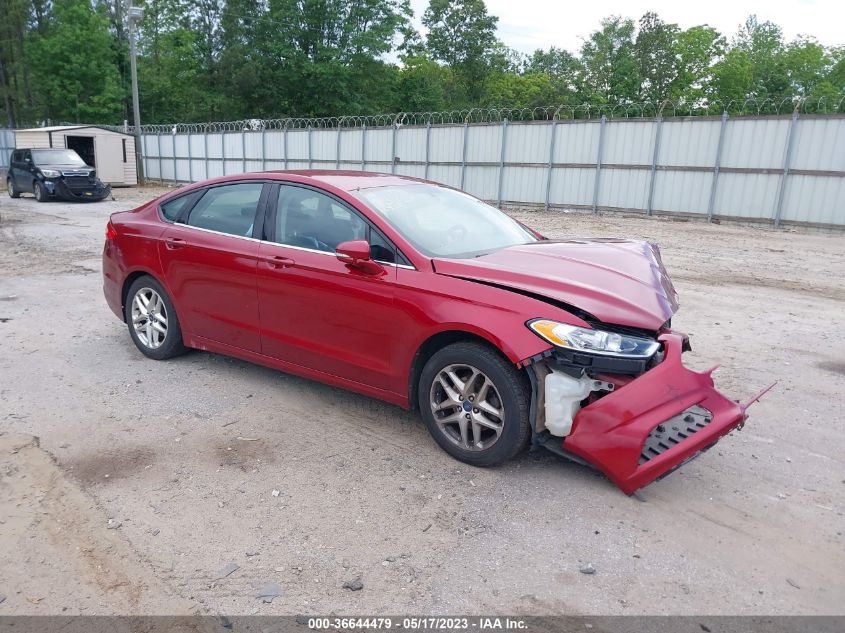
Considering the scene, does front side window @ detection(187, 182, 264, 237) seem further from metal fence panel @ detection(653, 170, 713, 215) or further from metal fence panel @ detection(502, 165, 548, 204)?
metal fence panel @ detection(502, 165, 548, 204)

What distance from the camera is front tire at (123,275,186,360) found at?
5426mm

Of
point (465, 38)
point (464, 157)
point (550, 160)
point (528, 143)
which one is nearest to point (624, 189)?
point (550, 160)

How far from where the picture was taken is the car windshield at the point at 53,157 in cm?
2138

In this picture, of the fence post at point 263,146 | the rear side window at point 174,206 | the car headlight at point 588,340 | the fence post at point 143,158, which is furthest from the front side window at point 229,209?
the fence post at point 143,158

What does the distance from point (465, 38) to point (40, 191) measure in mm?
44072

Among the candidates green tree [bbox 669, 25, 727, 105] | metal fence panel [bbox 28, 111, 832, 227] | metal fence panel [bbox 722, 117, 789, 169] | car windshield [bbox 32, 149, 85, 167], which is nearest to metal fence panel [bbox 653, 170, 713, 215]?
metal fence panel [bbox 28, 111, 832, 227]

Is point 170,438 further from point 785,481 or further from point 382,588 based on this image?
point 785,481

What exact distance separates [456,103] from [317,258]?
178 feet

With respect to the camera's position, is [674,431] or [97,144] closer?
[674,431]

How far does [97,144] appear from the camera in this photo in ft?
94.2

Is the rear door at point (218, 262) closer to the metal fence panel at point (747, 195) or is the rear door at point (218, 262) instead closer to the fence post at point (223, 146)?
the metal fence panel at point (747, 195)

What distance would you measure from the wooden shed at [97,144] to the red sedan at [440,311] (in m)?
26.5

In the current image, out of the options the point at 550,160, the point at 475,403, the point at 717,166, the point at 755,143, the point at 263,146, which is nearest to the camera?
the point at 475,403

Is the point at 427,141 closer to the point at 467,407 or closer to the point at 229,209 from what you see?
the point at 229,209
